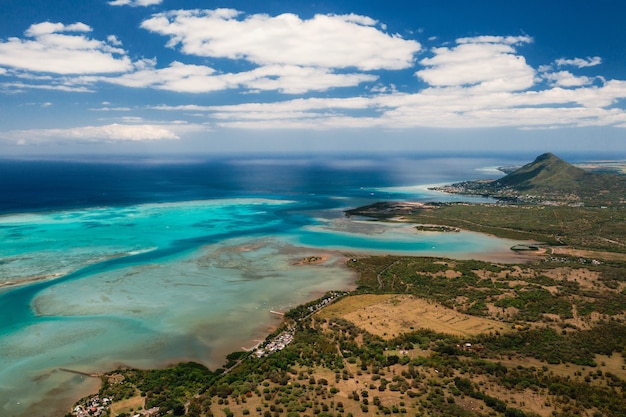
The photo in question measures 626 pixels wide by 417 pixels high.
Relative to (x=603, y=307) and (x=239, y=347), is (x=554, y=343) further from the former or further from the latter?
(x=239, y=347)

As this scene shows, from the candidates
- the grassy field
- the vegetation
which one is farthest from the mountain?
the grassy field

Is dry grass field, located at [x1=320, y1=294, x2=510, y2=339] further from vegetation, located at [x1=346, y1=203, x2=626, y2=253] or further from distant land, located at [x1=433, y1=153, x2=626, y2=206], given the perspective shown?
distant land, located at [x1=433, y1=153, x2=626, y2=206]

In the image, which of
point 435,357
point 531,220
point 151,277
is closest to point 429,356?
point 435,357

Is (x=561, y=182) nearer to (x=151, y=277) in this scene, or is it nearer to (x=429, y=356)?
(x=429, y=356)

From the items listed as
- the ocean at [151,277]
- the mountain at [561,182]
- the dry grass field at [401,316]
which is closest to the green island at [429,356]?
the dry grass field at [401,316]

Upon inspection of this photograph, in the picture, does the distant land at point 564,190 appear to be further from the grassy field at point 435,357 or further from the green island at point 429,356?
the grassy field at point 435,357
